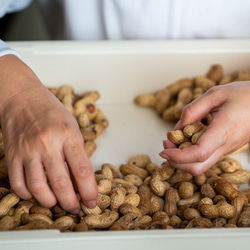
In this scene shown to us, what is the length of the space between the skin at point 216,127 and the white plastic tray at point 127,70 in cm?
19

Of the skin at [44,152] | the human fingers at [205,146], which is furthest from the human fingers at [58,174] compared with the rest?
the human fingers at [205,146]

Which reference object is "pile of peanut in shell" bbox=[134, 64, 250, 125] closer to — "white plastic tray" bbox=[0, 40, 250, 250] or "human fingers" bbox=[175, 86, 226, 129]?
"white plastic tray" bbox=[0, 40, 250, 250]

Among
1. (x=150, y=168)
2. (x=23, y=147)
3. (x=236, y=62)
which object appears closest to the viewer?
(x=23, y=147)

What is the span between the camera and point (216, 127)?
2.52ft

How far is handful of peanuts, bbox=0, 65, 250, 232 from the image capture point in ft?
2.41

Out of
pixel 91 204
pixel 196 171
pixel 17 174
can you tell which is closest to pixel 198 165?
pixel 196 171

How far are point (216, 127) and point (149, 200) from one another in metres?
0.20

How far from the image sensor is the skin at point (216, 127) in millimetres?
755

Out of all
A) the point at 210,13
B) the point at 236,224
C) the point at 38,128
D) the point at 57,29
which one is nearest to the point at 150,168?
the point at 236,224

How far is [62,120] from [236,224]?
1.20 ft

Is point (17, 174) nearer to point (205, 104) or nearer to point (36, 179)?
point (36, 179)

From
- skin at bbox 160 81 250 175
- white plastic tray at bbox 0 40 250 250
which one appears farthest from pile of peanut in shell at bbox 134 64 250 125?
skin at bbox 160 81 250 175

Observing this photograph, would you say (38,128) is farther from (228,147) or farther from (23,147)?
(228,147)

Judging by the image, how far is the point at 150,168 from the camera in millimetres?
936
